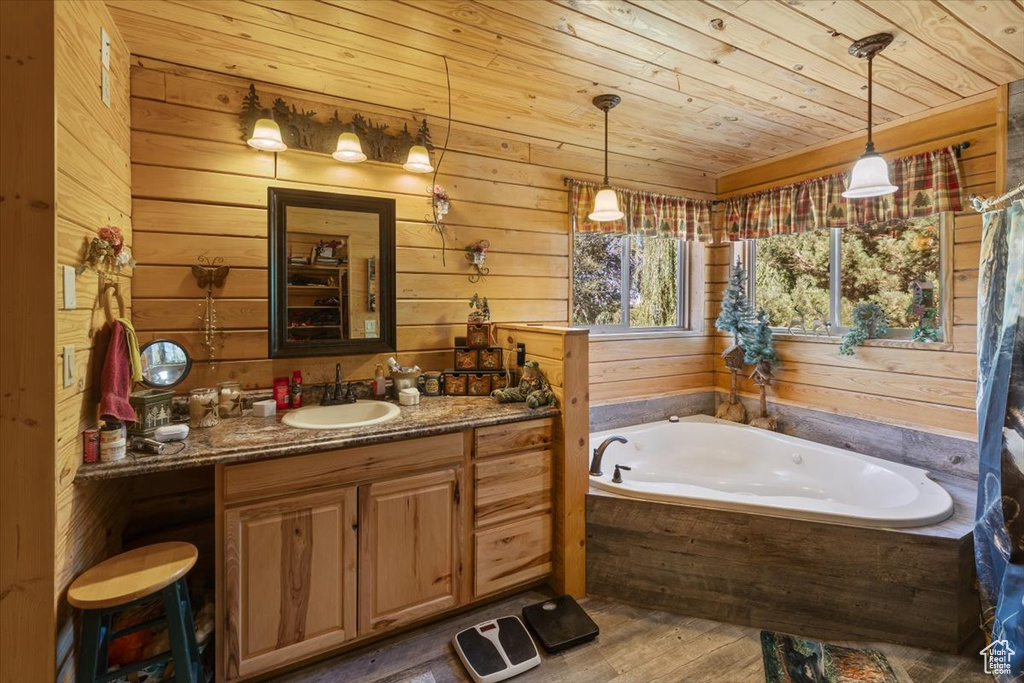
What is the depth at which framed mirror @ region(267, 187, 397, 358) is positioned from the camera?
216 centimetres

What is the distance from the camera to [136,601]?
1.33 meters

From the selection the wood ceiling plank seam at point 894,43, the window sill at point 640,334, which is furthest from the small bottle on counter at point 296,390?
the wood ceiling plank seam at point 894,43

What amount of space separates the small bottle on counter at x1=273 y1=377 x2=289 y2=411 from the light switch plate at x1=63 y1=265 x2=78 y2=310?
0.86 metres

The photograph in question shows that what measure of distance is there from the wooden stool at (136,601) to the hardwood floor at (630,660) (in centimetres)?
46

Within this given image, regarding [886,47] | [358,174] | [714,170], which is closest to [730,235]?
[714,170]

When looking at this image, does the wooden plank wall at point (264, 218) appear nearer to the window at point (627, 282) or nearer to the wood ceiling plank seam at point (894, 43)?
the window at point (627, 282)

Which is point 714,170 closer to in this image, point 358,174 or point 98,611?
point 358,174

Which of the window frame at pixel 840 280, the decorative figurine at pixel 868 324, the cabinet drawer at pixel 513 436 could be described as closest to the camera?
the cabinet drawer at pixel 513 436

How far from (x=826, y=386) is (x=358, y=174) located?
3114mm

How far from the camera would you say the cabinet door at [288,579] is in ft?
5.12

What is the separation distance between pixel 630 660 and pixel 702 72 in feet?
8.22

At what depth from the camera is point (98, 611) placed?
129 cm

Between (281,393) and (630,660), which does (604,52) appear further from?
(630,660)

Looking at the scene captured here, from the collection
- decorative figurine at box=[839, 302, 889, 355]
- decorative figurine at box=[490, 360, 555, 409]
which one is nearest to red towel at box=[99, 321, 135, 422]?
decorative figurine at box=[490, 360, 555, 409]
